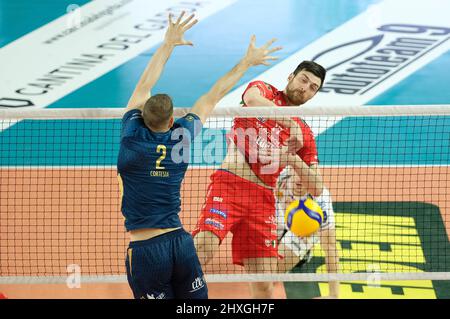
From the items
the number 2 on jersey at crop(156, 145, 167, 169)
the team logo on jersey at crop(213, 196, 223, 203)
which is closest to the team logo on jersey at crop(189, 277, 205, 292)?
the number 2 on jersey at crop(156, 145, 167, 169)

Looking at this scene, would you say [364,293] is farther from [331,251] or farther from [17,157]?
[17,157]

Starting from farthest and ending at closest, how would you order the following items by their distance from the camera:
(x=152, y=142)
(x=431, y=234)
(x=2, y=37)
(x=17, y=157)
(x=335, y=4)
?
(x=335, y=4)
(x=2, y=37)
(x=17, y=157)
(x=431, y=234)
(x=152, y=142)

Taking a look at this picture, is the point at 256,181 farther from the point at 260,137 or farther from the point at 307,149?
the point at 307,149

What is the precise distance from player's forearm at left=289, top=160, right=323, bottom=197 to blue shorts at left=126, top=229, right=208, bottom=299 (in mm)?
1746

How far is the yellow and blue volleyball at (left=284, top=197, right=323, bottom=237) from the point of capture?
29.9 ft

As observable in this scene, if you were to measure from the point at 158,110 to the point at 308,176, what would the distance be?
2.33m

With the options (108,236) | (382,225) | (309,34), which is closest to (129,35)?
(309,34)

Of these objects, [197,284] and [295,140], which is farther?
[295,140]

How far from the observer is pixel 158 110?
7.19 meters

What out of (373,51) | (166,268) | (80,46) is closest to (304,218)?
(166,268)

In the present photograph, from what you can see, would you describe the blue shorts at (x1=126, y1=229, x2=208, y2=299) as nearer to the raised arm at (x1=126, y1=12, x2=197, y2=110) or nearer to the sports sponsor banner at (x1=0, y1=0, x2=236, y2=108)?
the raised arm at (x1=126, y1=12, x2=197, y2=110)

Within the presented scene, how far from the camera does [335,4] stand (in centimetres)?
1834

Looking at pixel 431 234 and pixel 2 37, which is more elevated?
pixel 2 37

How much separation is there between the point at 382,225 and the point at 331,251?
5.86 ft
